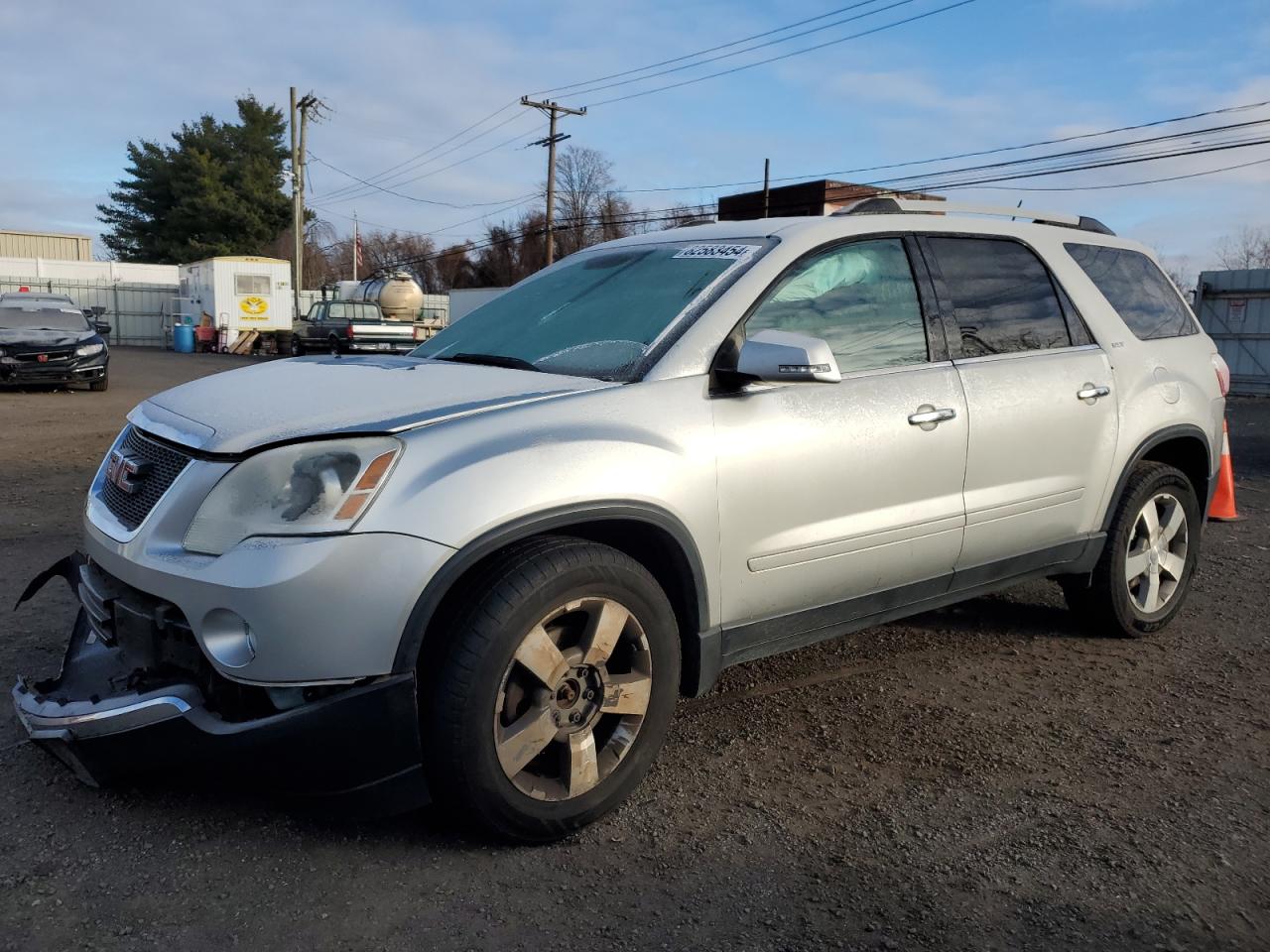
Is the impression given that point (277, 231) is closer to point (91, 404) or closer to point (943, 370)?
point (91, 404)

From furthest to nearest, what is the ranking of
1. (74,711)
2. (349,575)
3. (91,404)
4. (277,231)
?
→ (277,231) < (91,404) < (74,711) < (349,575)

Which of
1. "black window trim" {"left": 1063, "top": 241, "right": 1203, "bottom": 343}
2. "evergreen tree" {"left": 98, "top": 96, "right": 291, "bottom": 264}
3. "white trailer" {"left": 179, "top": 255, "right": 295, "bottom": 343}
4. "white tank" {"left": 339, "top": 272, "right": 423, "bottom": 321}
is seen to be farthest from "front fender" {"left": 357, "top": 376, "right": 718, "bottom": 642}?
"evergreen tree" {"left": 98, "top": 96, "right": 291, "bottom": 264}

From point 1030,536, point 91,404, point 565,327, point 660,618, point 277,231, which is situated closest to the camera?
point 660,618

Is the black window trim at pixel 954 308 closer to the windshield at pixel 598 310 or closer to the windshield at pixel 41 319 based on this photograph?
the windshield at pixel 598 310

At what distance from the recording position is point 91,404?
1548cm

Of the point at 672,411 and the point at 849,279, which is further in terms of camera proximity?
the point at 849,279

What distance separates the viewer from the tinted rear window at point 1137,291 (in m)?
4.55

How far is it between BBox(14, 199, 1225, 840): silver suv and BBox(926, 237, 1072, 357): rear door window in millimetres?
14

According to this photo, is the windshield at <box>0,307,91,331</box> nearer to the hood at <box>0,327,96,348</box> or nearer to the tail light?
the hood at <box>0,327,96,348</box>

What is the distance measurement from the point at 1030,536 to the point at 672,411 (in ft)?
6.12

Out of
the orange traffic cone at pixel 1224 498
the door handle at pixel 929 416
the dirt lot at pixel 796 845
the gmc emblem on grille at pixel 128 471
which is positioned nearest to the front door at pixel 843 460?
the door handle at pixel 929 416

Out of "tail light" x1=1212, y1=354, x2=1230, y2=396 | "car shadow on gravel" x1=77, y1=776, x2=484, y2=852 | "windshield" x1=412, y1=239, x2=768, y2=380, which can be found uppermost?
"windshield" x1=412, y1=239, x2=768, y2=380

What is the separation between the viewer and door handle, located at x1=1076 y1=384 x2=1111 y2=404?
4152 mm

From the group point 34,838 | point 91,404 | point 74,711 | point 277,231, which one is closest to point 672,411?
point 74,711
